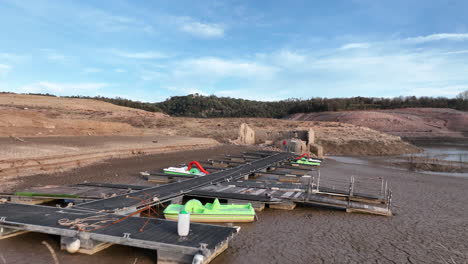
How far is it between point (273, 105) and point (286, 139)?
50.2 m

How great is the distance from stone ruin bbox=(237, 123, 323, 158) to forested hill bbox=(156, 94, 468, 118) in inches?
1371

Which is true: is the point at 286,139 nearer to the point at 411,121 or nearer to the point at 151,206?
the point at 151,206

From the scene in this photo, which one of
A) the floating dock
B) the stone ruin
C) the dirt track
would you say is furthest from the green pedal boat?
the stone ruin

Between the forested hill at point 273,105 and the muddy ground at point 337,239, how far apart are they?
179ft

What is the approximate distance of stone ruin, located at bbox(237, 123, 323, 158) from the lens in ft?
76.4

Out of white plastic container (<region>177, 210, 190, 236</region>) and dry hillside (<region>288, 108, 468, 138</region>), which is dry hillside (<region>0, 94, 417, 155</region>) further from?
dry hillside (<region>288, 108, 468, 138</region>)

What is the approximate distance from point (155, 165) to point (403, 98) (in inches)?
3055

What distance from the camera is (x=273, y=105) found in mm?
75625

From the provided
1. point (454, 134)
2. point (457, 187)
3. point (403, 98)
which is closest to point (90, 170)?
point (457, 187)

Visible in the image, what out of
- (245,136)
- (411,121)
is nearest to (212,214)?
(245,136)

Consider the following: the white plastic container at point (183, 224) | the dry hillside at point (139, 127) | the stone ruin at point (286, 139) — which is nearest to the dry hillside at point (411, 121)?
the dry hillside at point (139, 127)

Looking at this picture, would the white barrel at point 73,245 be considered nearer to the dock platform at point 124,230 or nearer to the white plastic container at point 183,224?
the dock platform at point 124,230

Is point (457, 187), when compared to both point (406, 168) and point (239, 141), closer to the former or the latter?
point (406, 168)

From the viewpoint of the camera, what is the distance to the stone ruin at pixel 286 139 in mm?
23281
